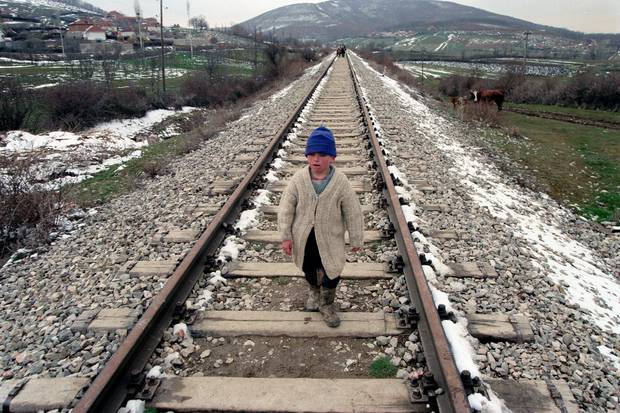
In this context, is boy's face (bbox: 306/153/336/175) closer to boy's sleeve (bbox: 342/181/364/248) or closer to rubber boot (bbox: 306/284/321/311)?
boy's sleeve (bbox: 342/181/364/248)

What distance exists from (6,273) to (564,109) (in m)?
24.0

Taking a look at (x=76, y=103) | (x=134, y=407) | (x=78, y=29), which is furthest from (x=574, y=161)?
(x=78, y=29)

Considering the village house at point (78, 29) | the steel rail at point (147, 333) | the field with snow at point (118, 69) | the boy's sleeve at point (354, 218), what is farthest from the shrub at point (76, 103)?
the village house at point (78, 29)

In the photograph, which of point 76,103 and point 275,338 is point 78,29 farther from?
point 275,338

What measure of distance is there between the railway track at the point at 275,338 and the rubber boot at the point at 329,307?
0.06 m

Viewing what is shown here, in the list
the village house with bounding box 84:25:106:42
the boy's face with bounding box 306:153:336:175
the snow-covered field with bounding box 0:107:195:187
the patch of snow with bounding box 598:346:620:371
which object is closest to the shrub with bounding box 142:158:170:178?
the snow-covered field with bounding box 0:107:195:187

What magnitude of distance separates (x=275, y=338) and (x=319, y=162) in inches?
50.8

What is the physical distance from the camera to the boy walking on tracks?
9.98ft

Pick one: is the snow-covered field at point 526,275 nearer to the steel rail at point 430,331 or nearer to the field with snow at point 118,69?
the steel rail at point 430,331

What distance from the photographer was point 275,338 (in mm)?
3086

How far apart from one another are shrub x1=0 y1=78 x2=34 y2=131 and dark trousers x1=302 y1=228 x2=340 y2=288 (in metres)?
17.5

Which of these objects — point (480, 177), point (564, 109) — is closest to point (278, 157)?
point (480, 177)

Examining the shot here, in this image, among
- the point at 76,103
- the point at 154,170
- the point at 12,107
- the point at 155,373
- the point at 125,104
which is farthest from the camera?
the point at 125,104

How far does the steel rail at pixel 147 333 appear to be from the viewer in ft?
7.87
